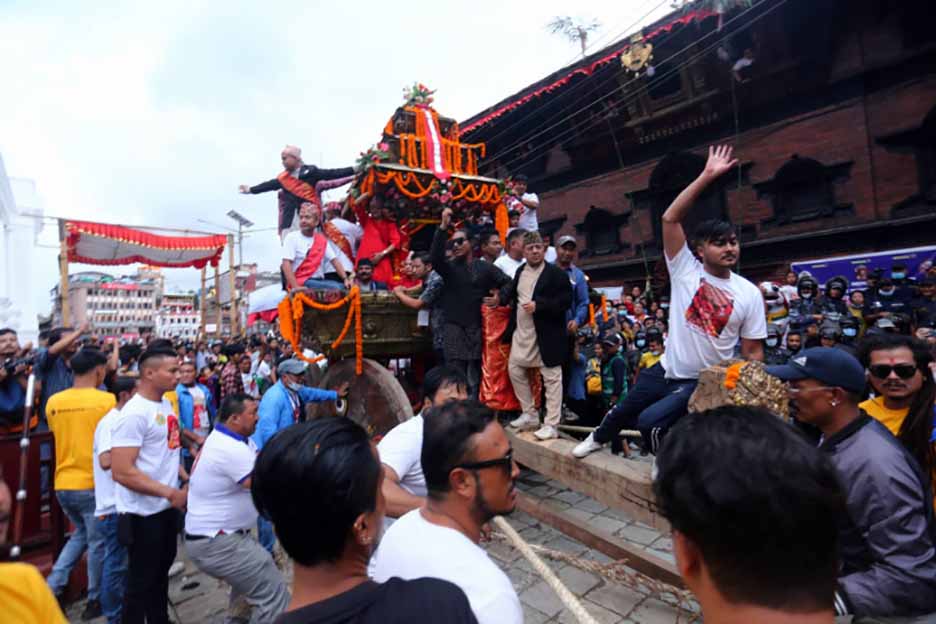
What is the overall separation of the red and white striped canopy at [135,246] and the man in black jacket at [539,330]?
12.0 metres

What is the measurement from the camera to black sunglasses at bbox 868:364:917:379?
256cm

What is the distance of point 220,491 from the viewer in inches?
121

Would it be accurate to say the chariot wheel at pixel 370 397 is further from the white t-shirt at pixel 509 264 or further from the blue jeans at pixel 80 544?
the blue jeans at pixel 80 544

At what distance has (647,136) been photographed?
12.1m

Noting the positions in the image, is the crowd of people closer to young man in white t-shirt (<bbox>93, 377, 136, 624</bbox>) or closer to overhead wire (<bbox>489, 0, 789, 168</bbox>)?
young man in white t-shirt (<bbox>93, 377, 136, 624</bbox>)

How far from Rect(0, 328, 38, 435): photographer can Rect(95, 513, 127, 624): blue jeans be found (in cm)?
201

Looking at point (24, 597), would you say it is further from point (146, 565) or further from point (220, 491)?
point (146, 565)

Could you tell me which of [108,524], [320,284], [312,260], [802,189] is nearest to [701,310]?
[320,284]

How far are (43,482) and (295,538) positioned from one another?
16.1 feet

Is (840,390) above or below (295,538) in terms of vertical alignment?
above

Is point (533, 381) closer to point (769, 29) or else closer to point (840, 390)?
point (840, 390)

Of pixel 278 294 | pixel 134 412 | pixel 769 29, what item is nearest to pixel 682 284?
pixel 134 412

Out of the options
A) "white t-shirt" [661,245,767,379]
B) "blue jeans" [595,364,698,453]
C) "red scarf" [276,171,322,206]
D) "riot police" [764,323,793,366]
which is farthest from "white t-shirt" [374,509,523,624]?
"red scarf" [276,171,322,206]

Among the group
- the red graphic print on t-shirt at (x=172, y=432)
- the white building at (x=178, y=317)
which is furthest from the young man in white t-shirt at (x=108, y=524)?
the white building at (x=178, y=317)
